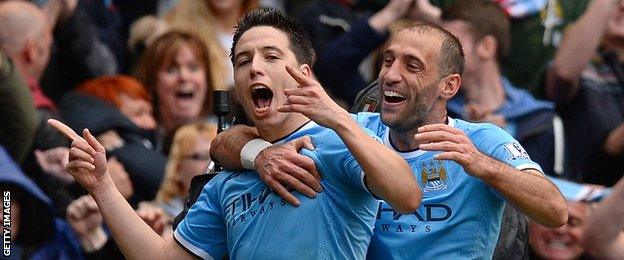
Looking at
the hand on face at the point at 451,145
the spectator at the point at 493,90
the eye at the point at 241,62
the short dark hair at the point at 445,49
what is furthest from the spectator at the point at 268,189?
the spectator at the point at 493,90

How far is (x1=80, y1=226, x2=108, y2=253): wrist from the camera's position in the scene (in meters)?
8.79

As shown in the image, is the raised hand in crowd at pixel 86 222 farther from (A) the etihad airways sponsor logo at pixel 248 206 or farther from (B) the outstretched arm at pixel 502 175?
(B) the outstretched arm at pixel 502 175

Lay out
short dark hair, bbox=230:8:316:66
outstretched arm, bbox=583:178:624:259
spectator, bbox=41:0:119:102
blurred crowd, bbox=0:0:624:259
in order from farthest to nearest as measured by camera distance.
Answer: spectator, bbox=41:0:119:102 → blurred crowd, bbox=0:0:624:259 → outstretched arm, bbox=583:178:624:259 → short dark hair, bbox=230:8:316:66

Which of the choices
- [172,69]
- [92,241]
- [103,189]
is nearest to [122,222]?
[103,189]

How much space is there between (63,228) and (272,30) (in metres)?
2.63

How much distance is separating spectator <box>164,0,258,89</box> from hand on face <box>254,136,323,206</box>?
172 inches

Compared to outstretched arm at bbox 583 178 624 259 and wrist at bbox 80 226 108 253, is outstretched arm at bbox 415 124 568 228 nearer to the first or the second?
outstretched arm at bbox 583 178 624 259

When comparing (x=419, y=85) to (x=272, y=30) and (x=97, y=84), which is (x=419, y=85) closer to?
(x=272, y=30)

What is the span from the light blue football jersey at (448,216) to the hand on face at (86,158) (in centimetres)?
110

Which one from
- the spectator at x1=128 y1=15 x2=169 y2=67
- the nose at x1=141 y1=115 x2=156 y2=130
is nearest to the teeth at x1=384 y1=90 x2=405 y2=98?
the nose at x1=141 y1=115 x2=156 y2=130

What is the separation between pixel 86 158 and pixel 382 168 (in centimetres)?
134

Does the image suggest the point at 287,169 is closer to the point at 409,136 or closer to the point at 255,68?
the point at 255,68

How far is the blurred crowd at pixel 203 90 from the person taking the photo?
9.05m

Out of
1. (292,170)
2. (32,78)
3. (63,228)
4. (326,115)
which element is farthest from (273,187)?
(32,78)
